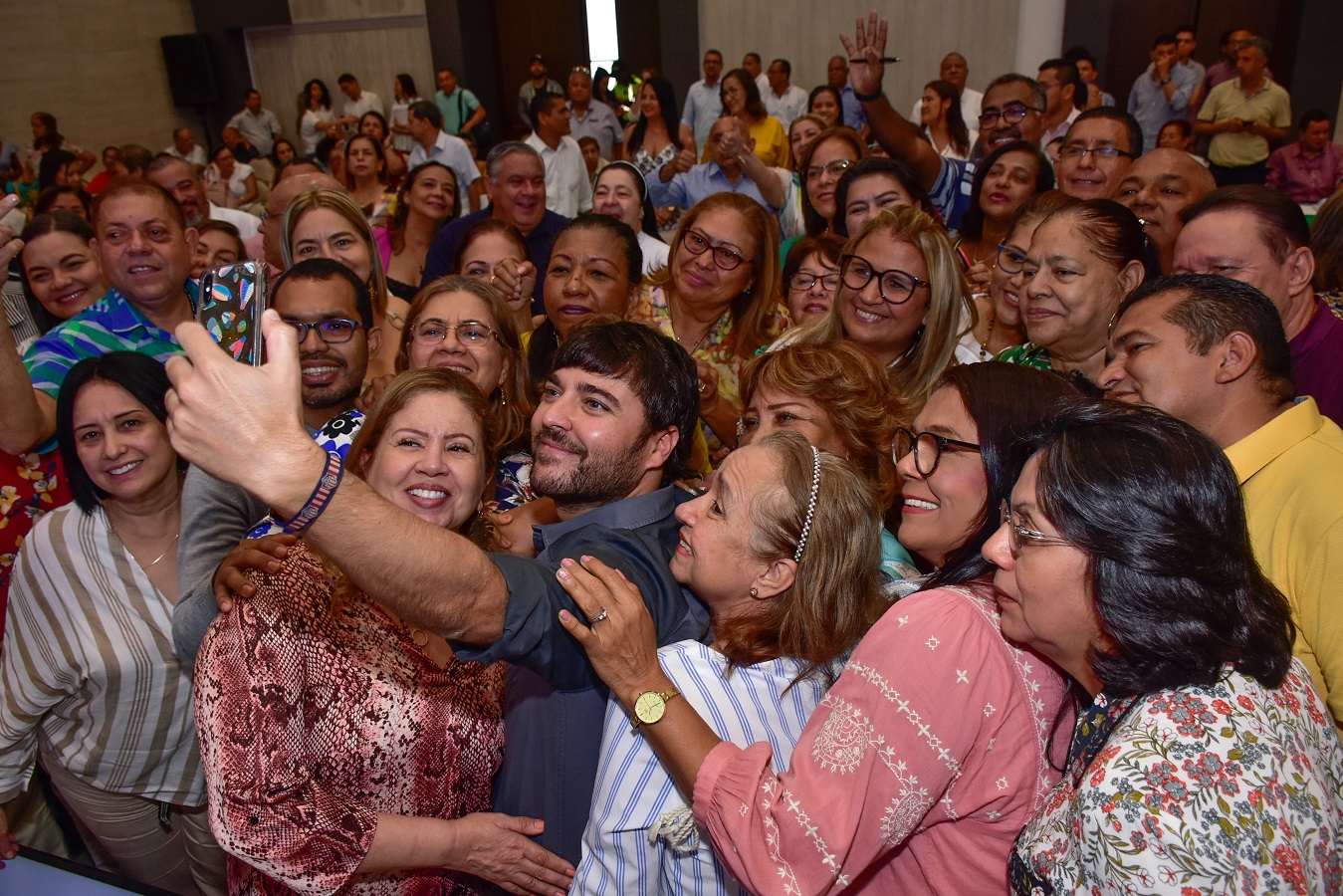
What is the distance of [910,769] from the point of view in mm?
1211

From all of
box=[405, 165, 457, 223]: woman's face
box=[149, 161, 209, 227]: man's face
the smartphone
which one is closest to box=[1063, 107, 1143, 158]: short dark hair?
box=[405, 165, 457, 223]: woman's face

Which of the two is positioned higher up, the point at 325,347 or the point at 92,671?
the point at 325,347

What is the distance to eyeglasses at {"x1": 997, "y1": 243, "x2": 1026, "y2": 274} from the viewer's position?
271 cm

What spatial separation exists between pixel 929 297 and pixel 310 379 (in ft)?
5.99

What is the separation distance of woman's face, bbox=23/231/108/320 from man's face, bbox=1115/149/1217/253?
157 inches

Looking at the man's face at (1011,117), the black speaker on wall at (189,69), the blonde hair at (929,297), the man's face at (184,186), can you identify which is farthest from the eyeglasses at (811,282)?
the black speaker on wall at (189,69)

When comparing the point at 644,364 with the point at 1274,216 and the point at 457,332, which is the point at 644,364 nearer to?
the point at 457,332

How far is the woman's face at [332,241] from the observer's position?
3365 millimetres

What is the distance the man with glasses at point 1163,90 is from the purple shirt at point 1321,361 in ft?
22.2

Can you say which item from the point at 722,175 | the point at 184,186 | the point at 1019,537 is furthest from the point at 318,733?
the point at 184,186

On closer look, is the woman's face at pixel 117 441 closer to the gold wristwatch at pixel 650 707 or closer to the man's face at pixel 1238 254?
the gold wristwatch at pixel 650 707

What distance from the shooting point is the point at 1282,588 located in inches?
63.7

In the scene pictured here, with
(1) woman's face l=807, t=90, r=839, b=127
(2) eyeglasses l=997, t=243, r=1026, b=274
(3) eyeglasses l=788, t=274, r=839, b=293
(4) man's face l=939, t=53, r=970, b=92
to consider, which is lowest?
(3) eyeglasses l=788, t=274, r=839, b=293

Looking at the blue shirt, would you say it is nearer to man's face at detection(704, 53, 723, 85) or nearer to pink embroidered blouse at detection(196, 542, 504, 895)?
pink embroidered blouse at detection(196, 542, 504, 895)
